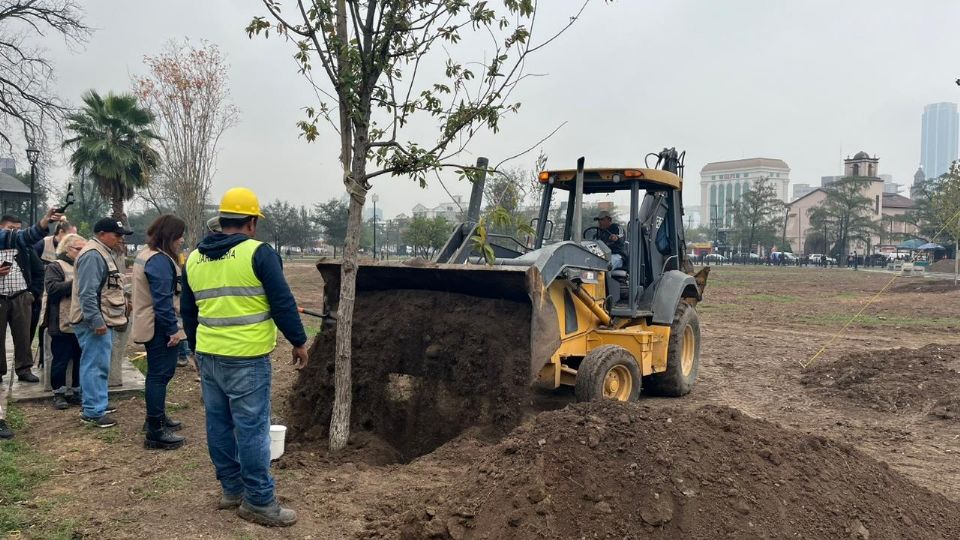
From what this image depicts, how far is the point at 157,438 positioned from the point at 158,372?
0.50m

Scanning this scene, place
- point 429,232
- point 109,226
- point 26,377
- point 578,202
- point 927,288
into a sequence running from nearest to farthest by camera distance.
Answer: point 109,226 < point 578,202 < point 26,377 < point 927,288 < point 429,232

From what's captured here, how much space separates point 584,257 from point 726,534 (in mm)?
3598

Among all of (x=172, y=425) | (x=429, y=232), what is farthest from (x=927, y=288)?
(x=172, y=425)

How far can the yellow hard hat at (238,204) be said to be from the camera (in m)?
4.29

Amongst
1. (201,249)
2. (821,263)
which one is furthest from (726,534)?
(821,263)

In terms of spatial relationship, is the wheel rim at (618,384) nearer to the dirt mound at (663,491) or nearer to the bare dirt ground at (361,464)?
the bare dirt ground at (361,464)

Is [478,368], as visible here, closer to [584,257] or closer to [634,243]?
[584,257]

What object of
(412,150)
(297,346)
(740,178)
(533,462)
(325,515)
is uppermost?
(740,178)

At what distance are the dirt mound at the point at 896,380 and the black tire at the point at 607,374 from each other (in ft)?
9.45

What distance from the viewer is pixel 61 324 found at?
21.6 ft

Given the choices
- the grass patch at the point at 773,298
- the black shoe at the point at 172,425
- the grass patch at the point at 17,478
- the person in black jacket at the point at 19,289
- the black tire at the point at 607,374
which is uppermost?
the person in black jacket at the point at 19,289

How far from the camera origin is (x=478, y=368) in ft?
19.4

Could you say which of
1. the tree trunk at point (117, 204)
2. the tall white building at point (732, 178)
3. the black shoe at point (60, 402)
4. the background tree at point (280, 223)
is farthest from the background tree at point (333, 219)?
the tall white building at point (732, 178)

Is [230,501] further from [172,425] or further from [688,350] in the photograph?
[688,350]
